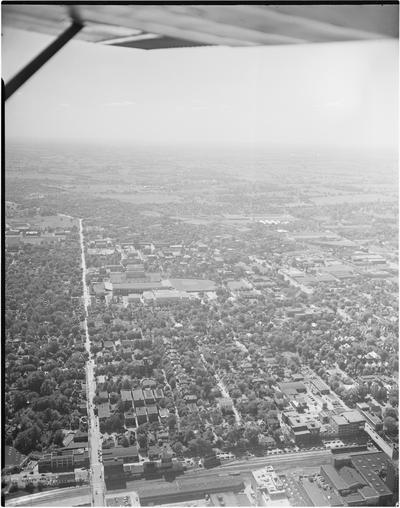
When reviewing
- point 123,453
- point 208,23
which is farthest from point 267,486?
point 208,23

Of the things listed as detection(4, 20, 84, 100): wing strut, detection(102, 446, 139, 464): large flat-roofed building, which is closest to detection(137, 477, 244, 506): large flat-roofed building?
detection(102, 446, 139, 464): large flat-roofed building

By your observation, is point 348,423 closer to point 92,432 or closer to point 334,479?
point 334,479

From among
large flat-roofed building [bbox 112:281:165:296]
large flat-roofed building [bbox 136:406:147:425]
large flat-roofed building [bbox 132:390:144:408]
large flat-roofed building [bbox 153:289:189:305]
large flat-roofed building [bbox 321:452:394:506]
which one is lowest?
large flat-roofed building [bbox 321:452:394:506]

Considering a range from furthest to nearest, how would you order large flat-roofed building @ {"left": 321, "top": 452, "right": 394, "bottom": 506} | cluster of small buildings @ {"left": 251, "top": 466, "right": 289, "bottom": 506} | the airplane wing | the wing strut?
cluster of small buildings @ {"left": 251, "top": 466, "right": 289, "bottom": 506}
large flat-roofed building @ {"left": 321, "top": 452, "right": 394, "bottom": 506}
the wing strut
the airplane wing

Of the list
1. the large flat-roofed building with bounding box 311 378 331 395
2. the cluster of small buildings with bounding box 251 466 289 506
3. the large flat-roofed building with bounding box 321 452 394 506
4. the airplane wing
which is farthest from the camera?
the large flat-roofed building with bounding box 311 378 331 395

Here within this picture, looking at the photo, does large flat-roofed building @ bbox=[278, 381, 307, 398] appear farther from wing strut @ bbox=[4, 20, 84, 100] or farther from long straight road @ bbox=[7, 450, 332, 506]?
wing strut @ bbox=[4, 20, 84, 100]

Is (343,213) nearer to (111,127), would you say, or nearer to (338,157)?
(338,157)

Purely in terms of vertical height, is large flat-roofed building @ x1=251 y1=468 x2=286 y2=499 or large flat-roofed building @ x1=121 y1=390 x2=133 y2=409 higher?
large flat-roofed building @ x1=121 y1=390 x2=133 y2=409
